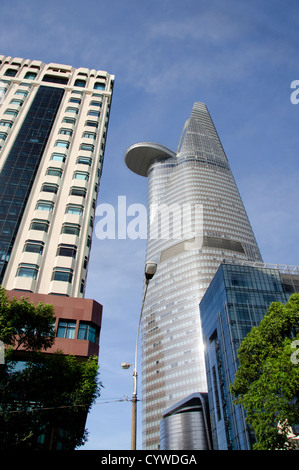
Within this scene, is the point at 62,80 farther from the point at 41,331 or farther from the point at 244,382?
the point at 244,382

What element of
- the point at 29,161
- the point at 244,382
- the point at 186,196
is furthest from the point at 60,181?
the point at 186,196

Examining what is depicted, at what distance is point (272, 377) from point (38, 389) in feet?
48.1

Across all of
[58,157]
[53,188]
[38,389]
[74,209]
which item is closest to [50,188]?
[53,188]

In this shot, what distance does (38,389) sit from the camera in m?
21.5

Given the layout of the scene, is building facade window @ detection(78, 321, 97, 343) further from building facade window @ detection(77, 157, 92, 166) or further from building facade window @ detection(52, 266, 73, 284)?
building facade window @ detection(77, 157, 92, 166)

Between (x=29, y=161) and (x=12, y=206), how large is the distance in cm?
955

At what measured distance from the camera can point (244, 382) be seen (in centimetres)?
2536

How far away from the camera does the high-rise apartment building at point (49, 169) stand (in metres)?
40.0

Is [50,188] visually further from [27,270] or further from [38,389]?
[38,389]

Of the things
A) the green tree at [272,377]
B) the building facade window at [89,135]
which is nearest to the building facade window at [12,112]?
the building facade window at [89,135]

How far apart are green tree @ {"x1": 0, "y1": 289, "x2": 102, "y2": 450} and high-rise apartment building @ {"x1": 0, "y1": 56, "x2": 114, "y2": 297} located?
15108mm

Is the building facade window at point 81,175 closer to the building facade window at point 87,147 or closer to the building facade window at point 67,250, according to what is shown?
the building facade window at point 87,147

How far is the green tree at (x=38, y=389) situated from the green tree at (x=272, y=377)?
10.5m

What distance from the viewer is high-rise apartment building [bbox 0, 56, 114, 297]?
40.0m
